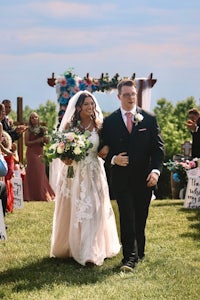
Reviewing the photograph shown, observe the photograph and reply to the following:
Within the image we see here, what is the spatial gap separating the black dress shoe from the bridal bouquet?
1224 mm

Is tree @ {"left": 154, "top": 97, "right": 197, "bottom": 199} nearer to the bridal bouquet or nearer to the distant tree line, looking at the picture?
the distant tree line

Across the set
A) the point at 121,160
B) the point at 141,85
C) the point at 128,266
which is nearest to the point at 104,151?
the point at 121,160

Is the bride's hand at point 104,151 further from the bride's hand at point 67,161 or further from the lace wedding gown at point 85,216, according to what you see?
the bride's hand at point 67,161

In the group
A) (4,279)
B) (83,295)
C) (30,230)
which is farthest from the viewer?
(30,230)

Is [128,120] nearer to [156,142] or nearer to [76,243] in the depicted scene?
[156,142]

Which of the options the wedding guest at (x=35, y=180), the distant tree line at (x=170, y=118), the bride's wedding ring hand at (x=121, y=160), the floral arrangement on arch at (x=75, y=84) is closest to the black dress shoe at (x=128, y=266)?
the bride's wedding ring hand at (x=121, y=160)

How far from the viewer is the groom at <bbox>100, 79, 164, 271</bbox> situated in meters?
7.50

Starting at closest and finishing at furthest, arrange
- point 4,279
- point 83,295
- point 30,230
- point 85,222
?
point 83,295 < point 4,279 < point 85,222 < point 30,230

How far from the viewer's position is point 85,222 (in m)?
7.84

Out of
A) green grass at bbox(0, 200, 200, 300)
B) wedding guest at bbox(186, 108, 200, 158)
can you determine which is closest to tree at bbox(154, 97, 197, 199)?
wedding guest at bbox(186, 108, 200, 158)

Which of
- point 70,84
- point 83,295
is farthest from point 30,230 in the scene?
point 70,84

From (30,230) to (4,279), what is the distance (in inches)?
132

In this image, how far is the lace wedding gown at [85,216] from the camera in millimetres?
7816

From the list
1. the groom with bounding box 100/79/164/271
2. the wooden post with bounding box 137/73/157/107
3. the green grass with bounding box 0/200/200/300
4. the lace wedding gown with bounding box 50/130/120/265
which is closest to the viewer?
the green grass with bounding box 0/200/200/300
